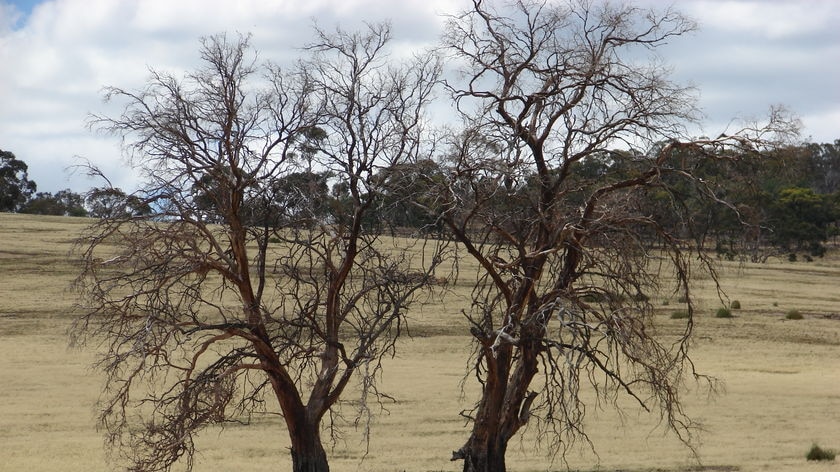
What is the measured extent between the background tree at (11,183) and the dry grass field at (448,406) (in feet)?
167

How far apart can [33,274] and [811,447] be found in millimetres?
41667

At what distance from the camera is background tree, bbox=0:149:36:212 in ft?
333

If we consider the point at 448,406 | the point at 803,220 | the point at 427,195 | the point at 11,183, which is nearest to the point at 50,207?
the point at 11,183

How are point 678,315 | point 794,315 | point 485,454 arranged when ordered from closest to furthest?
point 485,454 → point 678,315 → point 794,315

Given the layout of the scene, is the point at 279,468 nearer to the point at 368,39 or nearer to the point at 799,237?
the point at 368,39

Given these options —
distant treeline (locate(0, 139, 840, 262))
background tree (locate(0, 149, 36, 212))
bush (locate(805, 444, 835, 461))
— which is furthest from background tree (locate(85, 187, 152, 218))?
background tree (locate(0, 149, 36, 212))

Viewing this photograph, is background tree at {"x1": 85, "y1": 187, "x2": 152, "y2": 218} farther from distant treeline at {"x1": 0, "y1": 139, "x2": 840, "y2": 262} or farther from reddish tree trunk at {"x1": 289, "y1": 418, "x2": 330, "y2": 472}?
reddish tree trunk at {"x1": 289, "y1": 418, "x2": 330, "y2": 472}

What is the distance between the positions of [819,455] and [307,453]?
36.3 feet

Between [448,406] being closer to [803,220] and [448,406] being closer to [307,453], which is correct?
[307,453]

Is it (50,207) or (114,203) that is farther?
(50,207)

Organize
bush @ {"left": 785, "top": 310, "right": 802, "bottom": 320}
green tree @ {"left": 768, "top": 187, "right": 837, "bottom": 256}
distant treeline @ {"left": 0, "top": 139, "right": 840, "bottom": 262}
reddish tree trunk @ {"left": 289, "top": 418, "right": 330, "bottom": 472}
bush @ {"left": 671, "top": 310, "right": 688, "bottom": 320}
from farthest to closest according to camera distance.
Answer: green tree @ {"left": 768, "top": 187, "right": 837, "bottom": 256}
bush @ {"left": 785, "top": 310, "right": 802, "bottom": 320}
bush @ {"left": 671, "top": 310, "right": 688, "bottom": 320}
reddish tree trunk @ {"left": 289, "top": 418, "right": 330, "bottom": 472}
distant treeline @ {"left": 0, "top": 139, "right": 840, "bottom": 262}

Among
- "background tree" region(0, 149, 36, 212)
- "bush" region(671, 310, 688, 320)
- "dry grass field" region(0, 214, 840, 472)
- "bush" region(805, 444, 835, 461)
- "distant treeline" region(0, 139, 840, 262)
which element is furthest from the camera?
"background tree" region(0, 149, 36, 212)

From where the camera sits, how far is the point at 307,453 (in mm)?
17047

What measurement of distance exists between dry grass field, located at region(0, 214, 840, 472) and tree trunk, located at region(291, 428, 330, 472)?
13.5 feet
